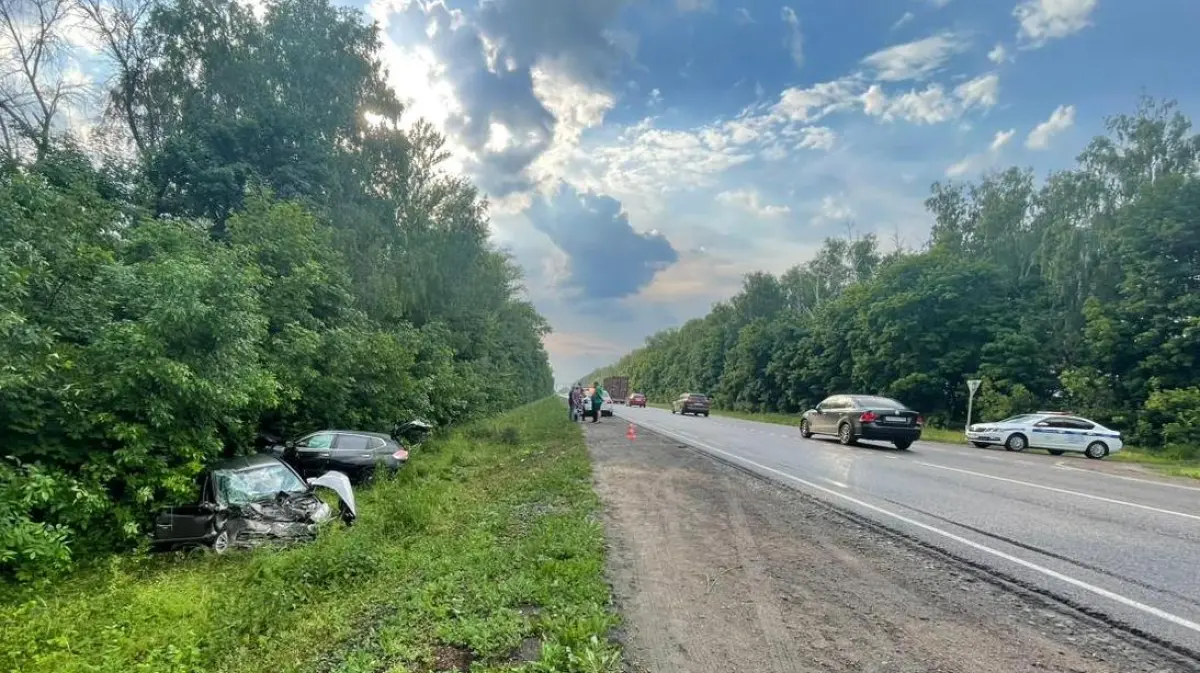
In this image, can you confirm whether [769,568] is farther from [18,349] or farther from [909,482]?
[18,349]

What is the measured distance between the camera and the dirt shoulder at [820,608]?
3984 mm

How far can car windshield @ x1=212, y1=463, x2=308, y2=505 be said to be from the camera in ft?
27.8

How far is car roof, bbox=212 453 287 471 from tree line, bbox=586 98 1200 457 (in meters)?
27.9

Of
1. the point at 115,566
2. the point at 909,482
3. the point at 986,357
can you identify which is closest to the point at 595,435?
the point at 909,482

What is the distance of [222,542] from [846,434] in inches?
702

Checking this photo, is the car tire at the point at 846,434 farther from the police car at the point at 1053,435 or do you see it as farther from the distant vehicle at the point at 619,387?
the distant vehicle at the point at 619,387

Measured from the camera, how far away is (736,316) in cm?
7788

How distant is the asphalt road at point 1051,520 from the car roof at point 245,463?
30.3 feet

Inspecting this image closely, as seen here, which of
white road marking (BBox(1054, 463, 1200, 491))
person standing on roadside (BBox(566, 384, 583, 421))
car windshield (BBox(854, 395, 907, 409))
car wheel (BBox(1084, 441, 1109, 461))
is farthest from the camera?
person standing on roadside (BBox(566, 384, 583, 421))

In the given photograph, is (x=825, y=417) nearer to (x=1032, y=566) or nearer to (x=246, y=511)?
(x=1032, y=566)

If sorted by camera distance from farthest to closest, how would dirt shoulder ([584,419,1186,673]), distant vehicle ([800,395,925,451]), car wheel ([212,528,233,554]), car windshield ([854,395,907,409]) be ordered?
car windshield ([854,395,907,409]) < distant vehicle ([800,395,925,451]) < car wheel ([212,528,233,554]) < dirt shoulder ([584,419,1186,673])

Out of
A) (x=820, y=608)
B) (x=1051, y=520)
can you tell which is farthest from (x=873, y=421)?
(x=820, y=608)

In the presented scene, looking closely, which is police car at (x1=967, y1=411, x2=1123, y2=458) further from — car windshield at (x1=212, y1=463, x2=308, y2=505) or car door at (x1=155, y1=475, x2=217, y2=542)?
car door at (x1=155, y1=475, x2=217, y2=542)

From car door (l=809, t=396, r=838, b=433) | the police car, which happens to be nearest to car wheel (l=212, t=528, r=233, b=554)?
car door (l=809, t=396, r=838, b=433)
